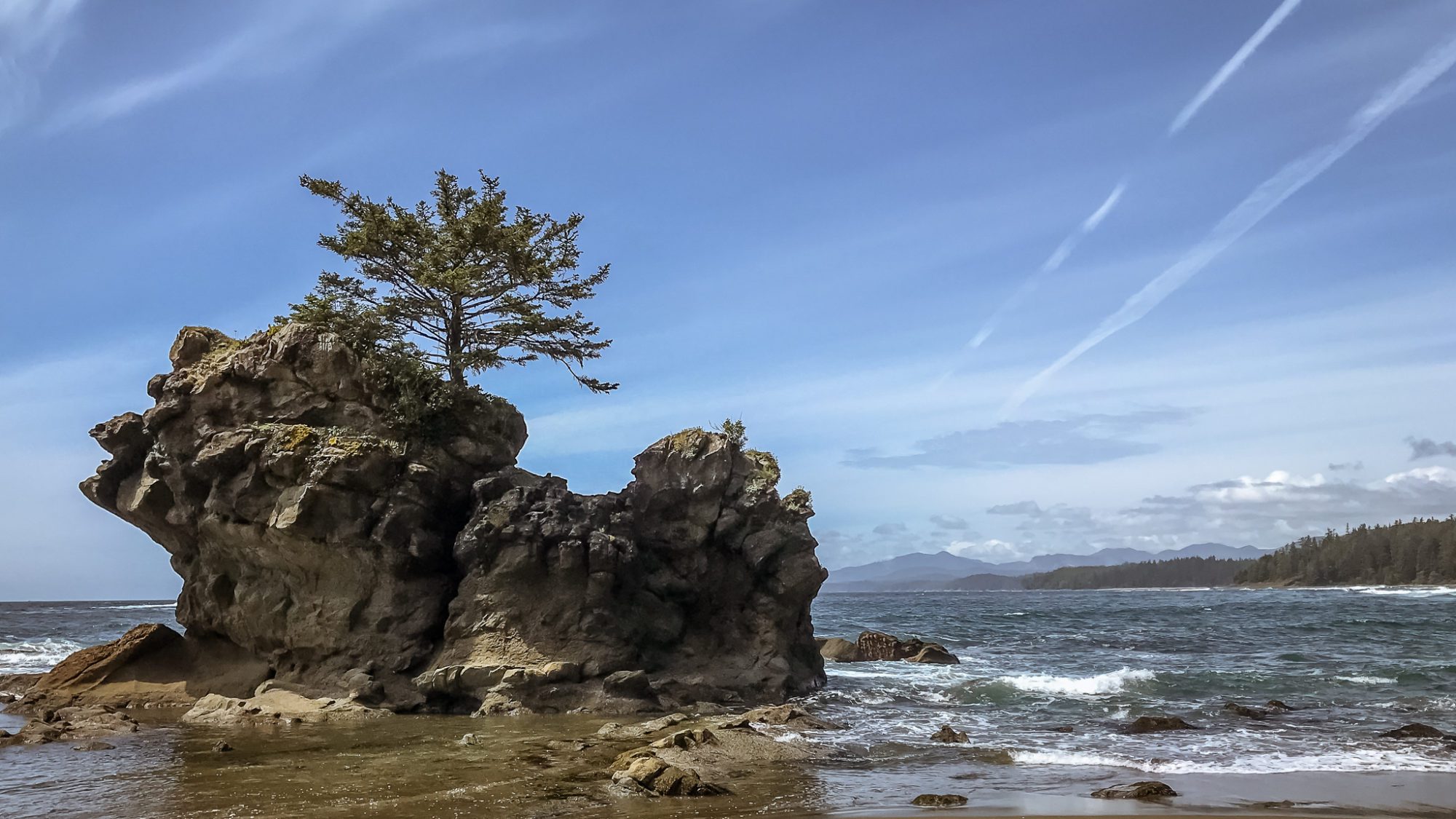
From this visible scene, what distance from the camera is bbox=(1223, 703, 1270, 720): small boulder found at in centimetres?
2078

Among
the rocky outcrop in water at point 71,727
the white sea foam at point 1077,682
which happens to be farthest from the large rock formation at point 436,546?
the white sea foam at point 1077,682

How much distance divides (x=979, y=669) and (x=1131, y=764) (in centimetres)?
1753

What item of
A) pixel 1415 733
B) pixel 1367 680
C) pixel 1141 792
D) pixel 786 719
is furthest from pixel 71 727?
pixel 1367 680

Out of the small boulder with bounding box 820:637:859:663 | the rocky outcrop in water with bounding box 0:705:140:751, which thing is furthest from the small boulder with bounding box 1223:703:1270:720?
the rocky outcrop in water with bounding box 0:705:140:751

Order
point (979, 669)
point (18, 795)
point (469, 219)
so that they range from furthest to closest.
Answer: point (979, 669) → point (469, 219) → point (18, 795)

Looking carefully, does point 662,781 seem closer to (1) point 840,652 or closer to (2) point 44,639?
(1) point 840,652

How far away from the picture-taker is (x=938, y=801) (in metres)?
11.9

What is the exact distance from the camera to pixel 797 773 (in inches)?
555

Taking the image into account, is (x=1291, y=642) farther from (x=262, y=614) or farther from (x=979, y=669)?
(x=262, y=614)

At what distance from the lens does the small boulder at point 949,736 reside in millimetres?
17672

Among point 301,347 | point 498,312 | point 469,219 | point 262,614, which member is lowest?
point 262,614

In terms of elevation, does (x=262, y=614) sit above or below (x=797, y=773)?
above

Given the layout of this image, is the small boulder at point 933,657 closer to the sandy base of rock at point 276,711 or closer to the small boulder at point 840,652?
the small boulder at point 840,652

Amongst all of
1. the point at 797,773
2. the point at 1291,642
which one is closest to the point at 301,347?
the point at 797,773
